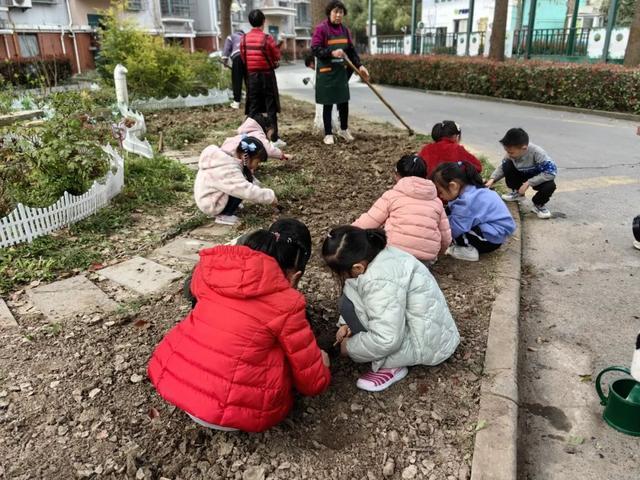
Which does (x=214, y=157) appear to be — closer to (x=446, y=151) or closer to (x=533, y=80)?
(x=446, y=151)

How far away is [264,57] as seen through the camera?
22.2 ft

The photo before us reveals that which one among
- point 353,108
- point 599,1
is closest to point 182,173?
point 353,108

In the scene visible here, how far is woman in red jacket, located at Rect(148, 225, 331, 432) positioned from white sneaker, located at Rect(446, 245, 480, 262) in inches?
77.5

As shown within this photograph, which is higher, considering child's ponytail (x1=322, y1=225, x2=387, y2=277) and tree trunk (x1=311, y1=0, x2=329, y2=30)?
tree trunk (x1=311, y1=0, x2=329, y2=30)

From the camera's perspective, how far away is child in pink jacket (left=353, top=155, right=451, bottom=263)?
3.16 m

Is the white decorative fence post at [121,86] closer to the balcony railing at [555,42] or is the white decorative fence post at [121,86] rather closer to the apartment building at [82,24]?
the apartment building at [82,24]

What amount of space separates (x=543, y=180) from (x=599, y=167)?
2416 millimetres

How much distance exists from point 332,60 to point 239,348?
5.51 m

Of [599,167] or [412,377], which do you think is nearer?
[412,377]

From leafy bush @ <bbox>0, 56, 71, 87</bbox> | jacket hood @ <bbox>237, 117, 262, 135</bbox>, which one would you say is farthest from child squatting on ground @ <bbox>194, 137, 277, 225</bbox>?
leafy bush @ <bbox>0, 56, 71, 87</bbox>

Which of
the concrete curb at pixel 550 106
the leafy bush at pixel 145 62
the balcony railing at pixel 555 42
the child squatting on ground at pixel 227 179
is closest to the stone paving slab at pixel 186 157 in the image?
the child squatting on ground at pixel 227 179

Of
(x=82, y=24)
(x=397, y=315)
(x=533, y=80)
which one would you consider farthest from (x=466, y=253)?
(x=82, y=24)

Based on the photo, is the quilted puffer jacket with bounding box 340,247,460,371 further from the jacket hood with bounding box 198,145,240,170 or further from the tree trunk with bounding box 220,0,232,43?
the tree trunk with bounding box 220,0,232,43

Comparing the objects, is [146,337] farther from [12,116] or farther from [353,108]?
[353,108]
